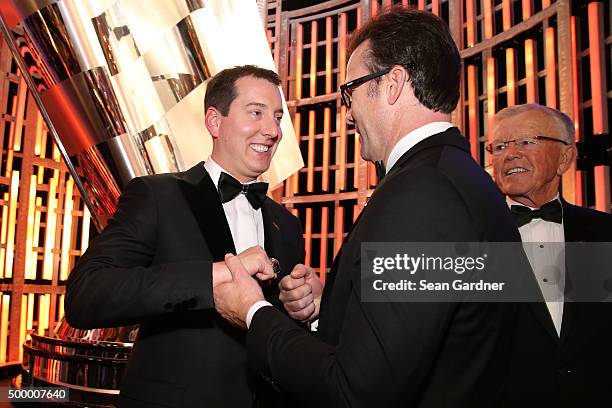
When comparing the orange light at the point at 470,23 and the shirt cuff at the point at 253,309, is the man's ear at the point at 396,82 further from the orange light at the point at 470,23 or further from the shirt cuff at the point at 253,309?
the orange light at the point at 470,23

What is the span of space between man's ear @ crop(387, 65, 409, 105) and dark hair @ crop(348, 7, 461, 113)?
0.04ft

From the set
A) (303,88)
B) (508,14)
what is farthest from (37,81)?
(303,88)

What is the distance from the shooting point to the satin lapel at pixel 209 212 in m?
1.49

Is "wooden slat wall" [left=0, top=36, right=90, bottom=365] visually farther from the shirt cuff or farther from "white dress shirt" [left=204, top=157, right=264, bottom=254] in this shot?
→ the shirt cuff

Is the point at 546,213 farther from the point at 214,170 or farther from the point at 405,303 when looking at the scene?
the point at 405,303

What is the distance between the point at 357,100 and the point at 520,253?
19.8 inches

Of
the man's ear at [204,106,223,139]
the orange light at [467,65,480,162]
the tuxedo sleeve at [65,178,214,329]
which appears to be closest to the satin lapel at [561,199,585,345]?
the tuxedo sleeve at [65,178,214,329]

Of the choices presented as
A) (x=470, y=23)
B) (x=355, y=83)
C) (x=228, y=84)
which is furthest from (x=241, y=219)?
(x=470, y=23)

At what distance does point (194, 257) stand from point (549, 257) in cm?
139

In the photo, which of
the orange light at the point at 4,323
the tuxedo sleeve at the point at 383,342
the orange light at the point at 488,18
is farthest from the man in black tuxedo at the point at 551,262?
the orange light at the point at 4,323

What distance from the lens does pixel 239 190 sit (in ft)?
5.50

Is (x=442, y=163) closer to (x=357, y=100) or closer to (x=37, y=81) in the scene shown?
(x=357, y=100)

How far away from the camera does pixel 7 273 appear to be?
603 centimetres

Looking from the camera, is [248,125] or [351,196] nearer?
[248,125]
